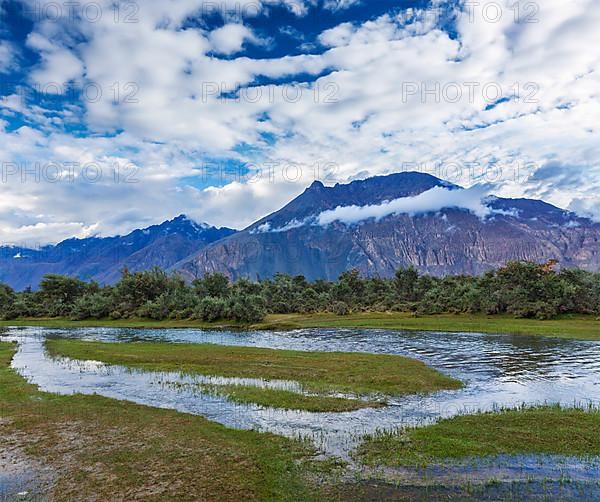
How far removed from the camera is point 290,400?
83.7ft

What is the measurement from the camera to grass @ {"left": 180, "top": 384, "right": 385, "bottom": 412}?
24.2 m

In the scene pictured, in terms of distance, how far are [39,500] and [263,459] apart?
284 inches

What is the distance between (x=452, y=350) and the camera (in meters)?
46.6

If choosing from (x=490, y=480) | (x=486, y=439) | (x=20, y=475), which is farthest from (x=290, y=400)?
(x=20, y=475)

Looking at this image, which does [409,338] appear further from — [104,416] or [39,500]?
[39,500]

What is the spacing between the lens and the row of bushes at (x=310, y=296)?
254 feet

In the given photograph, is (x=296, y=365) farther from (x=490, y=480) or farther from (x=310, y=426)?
(x=490, y=480)

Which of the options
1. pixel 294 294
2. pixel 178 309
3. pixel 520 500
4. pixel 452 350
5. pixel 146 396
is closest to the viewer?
pixel 520 500

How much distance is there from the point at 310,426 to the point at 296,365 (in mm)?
16921

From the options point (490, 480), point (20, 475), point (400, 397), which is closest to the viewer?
point (490, 480)

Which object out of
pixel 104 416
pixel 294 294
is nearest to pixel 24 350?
pixel 104 416

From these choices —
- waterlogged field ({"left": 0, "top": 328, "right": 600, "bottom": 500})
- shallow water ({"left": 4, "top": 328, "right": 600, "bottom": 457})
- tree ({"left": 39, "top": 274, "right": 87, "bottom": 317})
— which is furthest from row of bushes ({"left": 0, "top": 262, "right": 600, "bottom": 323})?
waterlogged field ({"left": 0, "top": 328, "right": 600, "bottom": 500})

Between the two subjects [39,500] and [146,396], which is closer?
[39,500]

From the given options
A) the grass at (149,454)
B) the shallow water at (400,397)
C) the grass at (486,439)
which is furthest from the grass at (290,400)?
the grass at (486,439)
